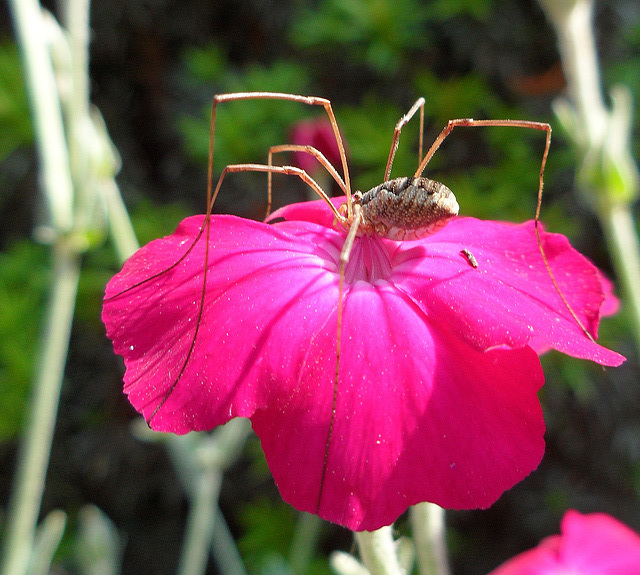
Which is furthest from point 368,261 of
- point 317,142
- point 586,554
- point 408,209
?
point 317,142

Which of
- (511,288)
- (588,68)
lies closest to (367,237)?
Result: (511,288)

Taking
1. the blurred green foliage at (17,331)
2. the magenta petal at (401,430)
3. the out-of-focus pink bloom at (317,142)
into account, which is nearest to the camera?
the magenta petal at (401,430)

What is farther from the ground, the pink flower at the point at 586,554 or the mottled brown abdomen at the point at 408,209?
the mottled brown abdomen at the point at 408,209

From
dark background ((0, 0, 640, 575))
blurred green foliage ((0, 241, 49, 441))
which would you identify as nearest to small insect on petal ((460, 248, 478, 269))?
dark background ((0, 0, 640, 575))

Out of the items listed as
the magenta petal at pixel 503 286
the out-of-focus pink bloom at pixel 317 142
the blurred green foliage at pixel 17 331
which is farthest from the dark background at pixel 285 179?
the magenta petal at pixel 503 286

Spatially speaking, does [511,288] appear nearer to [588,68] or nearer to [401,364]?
[401,364]

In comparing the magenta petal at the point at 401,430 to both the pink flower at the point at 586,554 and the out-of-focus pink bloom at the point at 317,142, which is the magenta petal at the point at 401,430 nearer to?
the pink flower at the point at 586,554

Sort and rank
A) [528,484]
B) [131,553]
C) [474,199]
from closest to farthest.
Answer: [474,199]
[528,484]
[131,553]
